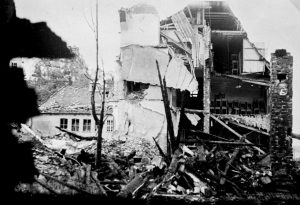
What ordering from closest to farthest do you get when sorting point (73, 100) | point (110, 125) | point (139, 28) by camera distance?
point (73, 100)
point (139, 28)
point (110, 125)

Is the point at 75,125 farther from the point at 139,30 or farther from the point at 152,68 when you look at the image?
the point at 139,30

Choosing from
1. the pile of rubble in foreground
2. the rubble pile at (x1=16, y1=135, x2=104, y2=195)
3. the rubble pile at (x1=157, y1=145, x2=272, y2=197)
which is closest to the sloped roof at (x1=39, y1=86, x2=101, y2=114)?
the pile of rubble in foreground

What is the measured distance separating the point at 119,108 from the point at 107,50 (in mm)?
3985

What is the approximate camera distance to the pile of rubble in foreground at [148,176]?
7.72 meters

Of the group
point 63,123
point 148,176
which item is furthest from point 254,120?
point 63,123

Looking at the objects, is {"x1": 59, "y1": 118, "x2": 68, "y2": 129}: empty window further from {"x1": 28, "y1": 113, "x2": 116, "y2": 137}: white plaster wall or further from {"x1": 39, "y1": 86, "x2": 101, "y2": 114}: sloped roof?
{"x1": 39, "y1": 86, "x2": 101, "y2": 114}: sloped roof

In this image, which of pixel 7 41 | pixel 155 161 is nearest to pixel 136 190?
pixel 155 161

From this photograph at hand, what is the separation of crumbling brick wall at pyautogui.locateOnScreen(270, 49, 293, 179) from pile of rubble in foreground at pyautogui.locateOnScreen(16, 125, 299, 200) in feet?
1.91

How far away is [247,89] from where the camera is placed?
15.9 metres

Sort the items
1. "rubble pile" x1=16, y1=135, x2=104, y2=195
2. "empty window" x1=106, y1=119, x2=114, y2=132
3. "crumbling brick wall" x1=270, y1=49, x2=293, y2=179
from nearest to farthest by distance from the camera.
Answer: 1. "rubble pile" x1=16, y1=135, x2=104, y2=195
2. "crumbling brick wall" x1=270, y1=49, x2=293, y2=179
3. "empty window" x1=106, y1=119, x2=114, y2=132

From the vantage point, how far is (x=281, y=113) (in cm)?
841

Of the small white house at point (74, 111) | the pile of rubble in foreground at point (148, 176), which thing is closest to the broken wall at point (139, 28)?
the small white house at point (74, 111)

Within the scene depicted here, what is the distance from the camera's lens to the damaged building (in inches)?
520

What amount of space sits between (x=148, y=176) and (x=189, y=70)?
7447mm
